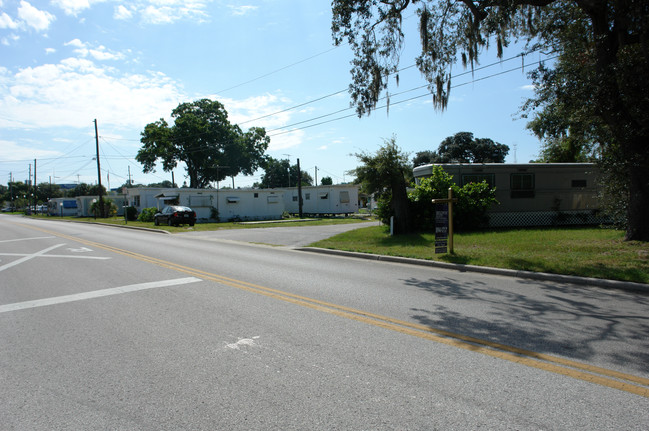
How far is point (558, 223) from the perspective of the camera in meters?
18.5

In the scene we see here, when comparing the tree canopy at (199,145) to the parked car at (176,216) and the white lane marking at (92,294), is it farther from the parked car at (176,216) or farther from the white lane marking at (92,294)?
the white lane marking at (92,294)

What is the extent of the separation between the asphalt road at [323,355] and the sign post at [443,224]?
2.89 meters

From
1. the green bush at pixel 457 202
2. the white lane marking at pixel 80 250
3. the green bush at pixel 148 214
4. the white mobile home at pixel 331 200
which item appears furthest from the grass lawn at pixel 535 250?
the white mobile home at pixel 331 200

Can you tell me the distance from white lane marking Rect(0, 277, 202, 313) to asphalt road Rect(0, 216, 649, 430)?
45 millimetres

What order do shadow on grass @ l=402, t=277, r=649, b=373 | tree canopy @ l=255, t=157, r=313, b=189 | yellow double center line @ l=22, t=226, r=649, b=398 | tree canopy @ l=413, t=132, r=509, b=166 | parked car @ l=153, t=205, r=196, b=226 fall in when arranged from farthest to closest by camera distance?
1. tree canopy @ l=255, t=157, r=313, b=189
2. tree canopy @ l=413, t=132, r=509, b=166
3. parked car @ l=153, t=205, r=196, b=226
4. shadow on grass @ l=402, t=277, r=649, b=373
5. yellow double center line @ l=22, t=226, r=649, b=398

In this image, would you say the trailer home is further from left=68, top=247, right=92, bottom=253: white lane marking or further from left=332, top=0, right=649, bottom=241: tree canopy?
left=68, top=247, right=92, bottom=253: white lane marking

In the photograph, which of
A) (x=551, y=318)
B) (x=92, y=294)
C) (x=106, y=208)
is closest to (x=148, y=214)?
(x=106, y=208)

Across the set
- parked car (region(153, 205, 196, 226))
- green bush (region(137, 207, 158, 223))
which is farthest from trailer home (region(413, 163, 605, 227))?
green bush (region(137, 207, 158, 223))

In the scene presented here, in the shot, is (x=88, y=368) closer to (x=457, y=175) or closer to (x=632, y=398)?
(x=632, y=398)

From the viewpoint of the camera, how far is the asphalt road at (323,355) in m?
3.13

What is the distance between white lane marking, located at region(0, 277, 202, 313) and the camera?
6.69 metres

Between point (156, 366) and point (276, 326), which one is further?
point (276, 326)

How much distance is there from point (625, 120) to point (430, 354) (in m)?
10.5

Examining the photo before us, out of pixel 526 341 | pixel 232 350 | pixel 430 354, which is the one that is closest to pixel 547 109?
pixel 526 341
